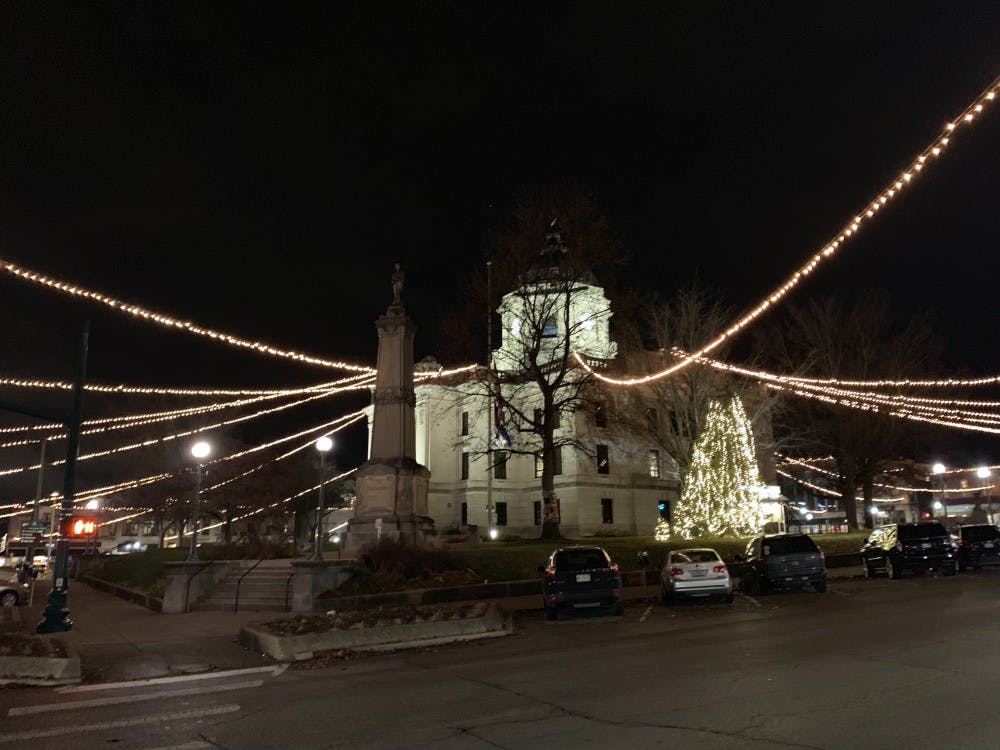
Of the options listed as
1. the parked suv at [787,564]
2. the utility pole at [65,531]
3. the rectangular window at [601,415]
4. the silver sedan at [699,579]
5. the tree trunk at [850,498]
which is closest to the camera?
the utility pole at [65,531]

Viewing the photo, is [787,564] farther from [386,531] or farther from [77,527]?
[77,527]

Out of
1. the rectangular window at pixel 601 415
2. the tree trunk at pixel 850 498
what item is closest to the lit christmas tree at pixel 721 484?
the rectangular window at pixel 601 415

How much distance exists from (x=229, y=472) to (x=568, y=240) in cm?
3342

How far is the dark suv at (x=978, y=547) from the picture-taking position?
25.5 metres

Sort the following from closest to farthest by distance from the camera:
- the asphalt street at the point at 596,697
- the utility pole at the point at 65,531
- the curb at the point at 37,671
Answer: the asphalt street at the point at 596,697, the curb at the point at 37,671, the utility pole at the point at 65,531

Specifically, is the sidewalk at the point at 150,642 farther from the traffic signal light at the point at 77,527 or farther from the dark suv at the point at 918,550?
the dark suv at the point at 918,550

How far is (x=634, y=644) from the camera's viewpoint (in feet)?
40.1

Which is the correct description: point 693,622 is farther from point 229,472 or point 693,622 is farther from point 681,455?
point 229,472

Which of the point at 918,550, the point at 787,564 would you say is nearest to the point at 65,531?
the point at 787,564

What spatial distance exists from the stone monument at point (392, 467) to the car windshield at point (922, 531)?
1524 centimetres

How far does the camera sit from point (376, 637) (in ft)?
42.2

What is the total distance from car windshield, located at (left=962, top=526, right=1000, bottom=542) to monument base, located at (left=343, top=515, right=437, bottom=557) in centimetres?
1823

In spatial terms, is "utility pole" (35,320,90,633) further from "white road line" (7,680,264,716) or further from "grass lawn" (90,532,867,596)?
"white road line" (7,680,264,716)

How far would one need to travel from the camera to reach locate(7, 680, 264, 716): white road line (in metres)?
8.68
